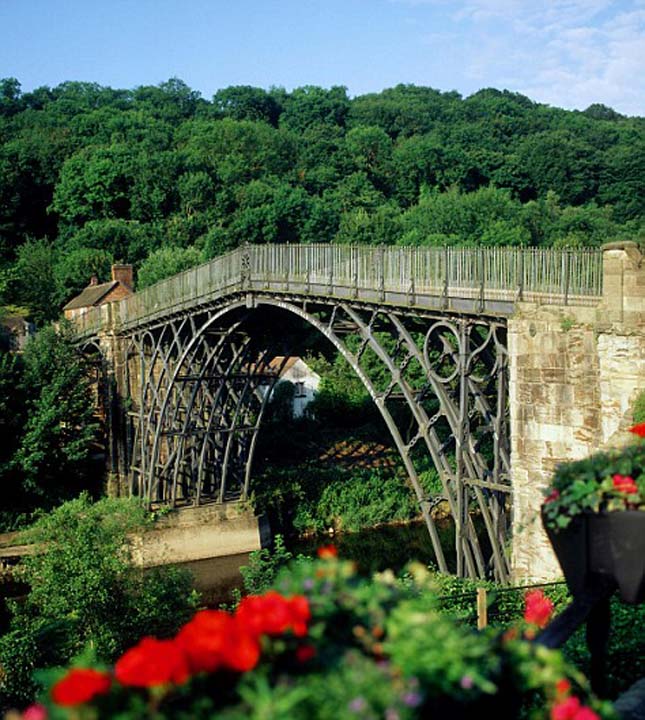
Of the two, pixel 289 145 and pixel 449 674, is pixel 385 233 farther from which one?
pixel 449 674

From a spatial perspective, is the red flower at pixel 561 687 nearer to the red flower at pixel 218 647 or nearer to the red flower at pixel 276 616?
the red flower at pixel 276 616

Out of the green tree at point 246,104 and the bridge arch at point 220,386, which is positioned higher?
the green tree at point 246,104

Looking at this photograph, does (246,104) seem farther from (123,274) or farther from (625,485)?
(625,485)

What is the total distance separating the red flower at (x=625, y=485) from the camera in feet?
20.1

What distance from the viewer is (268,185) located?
79188mm

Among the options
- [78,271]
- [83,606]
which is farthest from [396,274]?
[78,271]

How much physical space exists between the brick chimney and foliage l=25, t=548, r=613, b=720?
5223cm

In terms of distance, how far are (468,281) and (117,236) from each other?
180 ft

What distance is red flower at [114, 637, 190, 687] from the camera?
3.64 metres

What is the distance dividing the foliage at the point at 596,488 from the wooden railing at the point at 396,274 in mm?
9224

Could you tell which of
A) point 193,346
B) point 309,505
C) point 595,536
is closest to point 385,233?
point 309,505

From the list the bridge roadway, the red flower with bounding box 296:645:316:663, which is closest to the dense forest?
the bridge roadway

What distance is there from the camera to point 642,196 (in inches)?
3327

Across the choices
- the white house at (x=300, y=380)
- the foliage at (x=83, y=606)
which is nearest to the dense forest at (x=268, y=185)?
the white house at (x=300, y=380)
